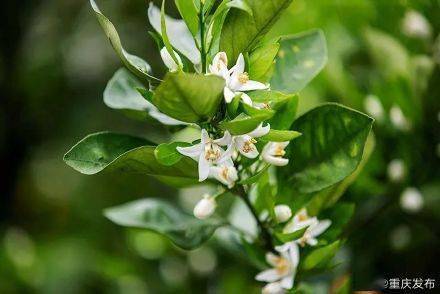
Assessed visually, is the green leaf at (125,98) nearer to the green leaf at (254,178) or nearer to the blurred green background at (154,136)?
the green leaf at (254,178)

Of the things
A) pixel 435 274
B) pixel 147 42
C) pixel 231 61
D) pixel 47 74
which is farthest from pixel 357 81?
pixel 47 74

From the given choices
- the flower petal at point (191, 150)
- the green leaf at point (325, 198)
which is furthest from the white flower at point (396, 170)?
the flower petal at point (191, 150)

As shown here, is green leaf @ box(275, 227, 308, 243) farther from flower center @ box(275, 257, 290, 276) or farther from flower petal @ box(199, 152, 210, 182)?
flower petal @ box(199, 152, 210, 182)

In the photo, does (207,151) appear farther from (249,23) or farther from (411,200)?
(411,200)

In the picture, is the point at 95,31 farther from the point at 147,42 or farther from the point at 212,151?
the point at 212,151

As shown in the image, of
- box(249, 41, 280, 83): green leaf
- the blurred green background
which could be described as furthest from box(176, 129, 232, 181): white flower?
the blurred green background

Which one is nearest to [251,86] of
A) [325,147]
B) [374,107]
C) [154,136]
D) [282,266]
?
[325,147]
